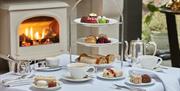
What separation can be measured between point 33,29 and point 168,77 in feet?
6.19

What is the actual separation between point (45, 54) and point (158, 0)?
54.9 inches

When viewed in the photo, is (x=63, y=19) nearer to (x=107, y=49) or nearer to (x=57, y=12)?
(x=57, y=12)

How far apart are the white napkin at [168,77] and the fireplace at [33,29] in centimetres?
158

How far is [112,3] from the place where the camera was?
12.2 feet

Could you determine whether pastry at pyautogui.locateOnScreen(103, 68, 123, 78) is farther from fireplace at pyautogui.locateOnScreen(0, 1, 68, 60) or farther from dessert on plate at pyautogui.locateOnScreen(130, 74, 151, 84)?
fireplace at pyautogui.locateOnScreen(0, 1, 68, 60)

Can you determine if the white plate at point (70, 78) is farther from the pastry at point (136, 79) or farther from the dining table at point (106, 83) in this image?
the pastry at point (136, 79)

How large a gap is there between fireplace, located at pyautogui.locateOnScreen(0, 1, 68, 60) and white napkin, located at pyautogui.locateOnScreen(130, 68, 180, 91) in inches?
62.2

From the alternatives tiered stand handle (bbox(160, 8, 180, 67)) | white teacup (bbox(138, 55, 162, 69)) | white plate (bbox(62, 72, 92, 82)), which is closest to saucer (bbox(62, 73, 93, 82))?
white plate (bbox(62, 72, 92, 82))

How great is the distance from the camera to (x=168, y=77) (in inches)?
70.8

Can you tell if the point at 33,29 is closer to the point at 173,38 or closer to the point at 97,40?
the point at 173,38

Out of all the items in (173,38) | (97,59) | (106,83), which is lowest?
(106,83)

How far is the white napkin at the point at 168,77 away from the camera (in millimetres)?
1736

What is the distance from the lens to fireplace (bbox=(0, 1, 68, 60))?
323 centimetres

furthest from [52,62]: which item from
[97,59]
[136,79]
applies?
[136,79]
